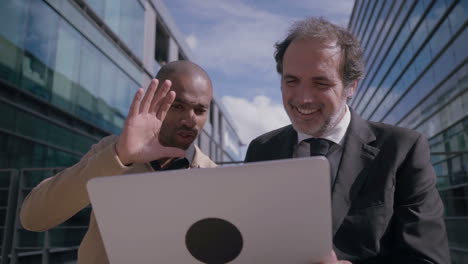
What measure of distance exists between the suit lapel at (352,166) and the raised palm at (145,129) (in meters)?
0.74

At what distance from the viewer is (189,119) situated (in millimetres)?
2170

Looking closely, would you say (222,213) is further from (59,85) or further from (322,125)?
(59,85)

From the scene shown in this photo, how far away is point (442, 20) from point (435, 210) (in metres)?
14.1

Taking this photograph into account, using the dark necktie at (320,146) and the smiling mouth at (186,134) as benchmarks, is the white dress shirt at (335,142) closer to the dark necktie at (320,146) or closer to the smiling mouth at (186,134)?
the dark necktie at (320,146)

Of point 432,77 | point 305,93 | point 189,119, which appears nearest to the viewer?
point 305,93

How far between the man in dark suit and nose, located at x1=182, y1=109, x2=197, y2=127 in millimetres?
412

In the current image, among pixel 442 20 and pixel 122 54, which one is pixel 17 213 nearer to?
pixel 122 54

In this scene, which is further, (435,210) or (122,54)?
(122,54)

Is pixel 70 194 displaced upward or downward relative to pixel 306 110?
downward

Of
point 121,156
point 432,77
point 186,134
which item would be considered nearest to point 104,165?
point 121,156

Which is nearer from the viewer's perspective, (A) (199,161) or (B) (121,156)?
(B) (121,156)

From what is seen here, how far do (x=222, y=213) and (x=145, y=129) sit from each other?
0.64 m

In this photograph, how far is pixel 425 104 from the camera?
54.7 ft

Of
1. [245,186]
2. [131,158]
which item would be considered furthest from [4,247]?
[245,186]
